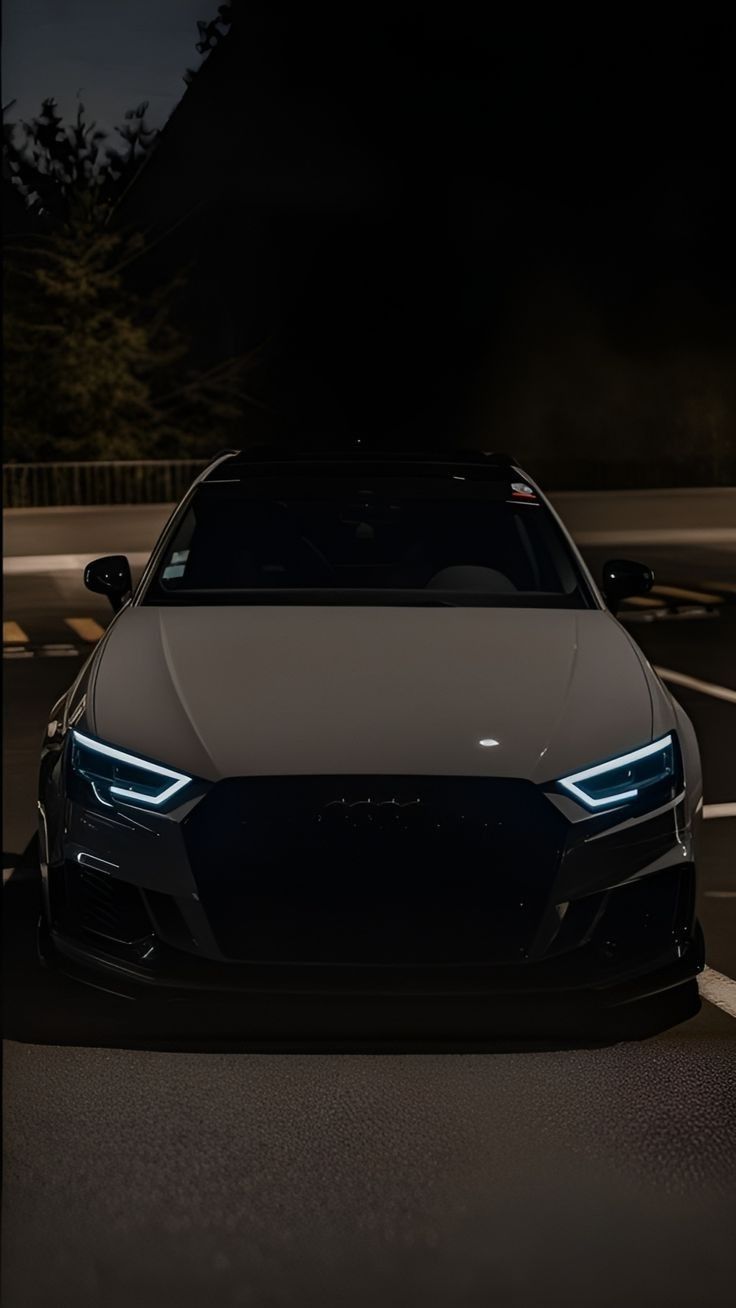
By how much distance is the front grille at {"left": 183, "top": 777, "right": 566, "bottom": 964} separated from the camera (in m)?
4.94

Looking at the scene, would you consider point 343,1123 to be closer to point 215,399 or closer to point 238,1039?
point 238,1039

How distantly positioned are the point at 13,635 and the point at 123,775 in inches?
500

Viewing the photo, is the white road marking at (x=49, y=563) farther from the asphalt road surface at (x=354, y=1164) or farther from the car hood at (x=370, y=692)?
the asphalt road surface at (x=354, y=1164)

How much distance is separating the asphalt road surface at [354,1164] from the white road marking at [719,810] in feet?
8.42

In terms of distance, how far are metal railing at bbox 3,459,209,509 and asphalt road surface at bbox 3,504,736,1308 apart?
43.0m

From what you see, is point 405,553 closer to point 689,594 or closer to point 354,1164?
point 354,1164

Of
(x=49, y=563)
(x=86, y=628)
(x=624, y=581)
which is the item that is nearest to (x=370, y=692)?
(x=624, y=581)

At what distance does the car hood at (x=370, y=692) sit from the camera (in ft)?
16.8

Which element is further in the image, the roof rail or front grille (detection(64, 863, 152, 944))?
the roof rail

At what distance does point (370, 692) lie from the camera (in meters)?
5.51

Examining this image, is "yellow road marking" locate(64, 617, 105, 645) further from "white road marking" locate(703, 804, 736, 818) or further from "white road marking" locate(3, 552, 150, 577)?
"white road marking" locate(703, 804, 736, 818)

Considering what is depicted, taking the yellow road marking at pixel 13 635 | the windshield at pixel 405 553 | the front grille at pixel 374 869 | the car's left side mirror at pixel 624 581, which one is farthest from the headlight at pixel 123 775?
the yellow road marking at pixel 13 635

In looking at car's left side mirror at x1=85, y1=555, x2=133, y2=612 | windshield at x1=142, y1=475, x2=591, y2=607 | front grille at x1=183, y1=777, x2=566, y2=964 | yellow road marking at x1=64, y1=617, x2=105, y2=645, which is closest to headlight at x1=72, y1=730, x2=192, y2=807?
front grille at x1=183, y1=777, x2=566, y2=964

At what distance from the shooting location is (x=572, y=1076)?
17.0ft
